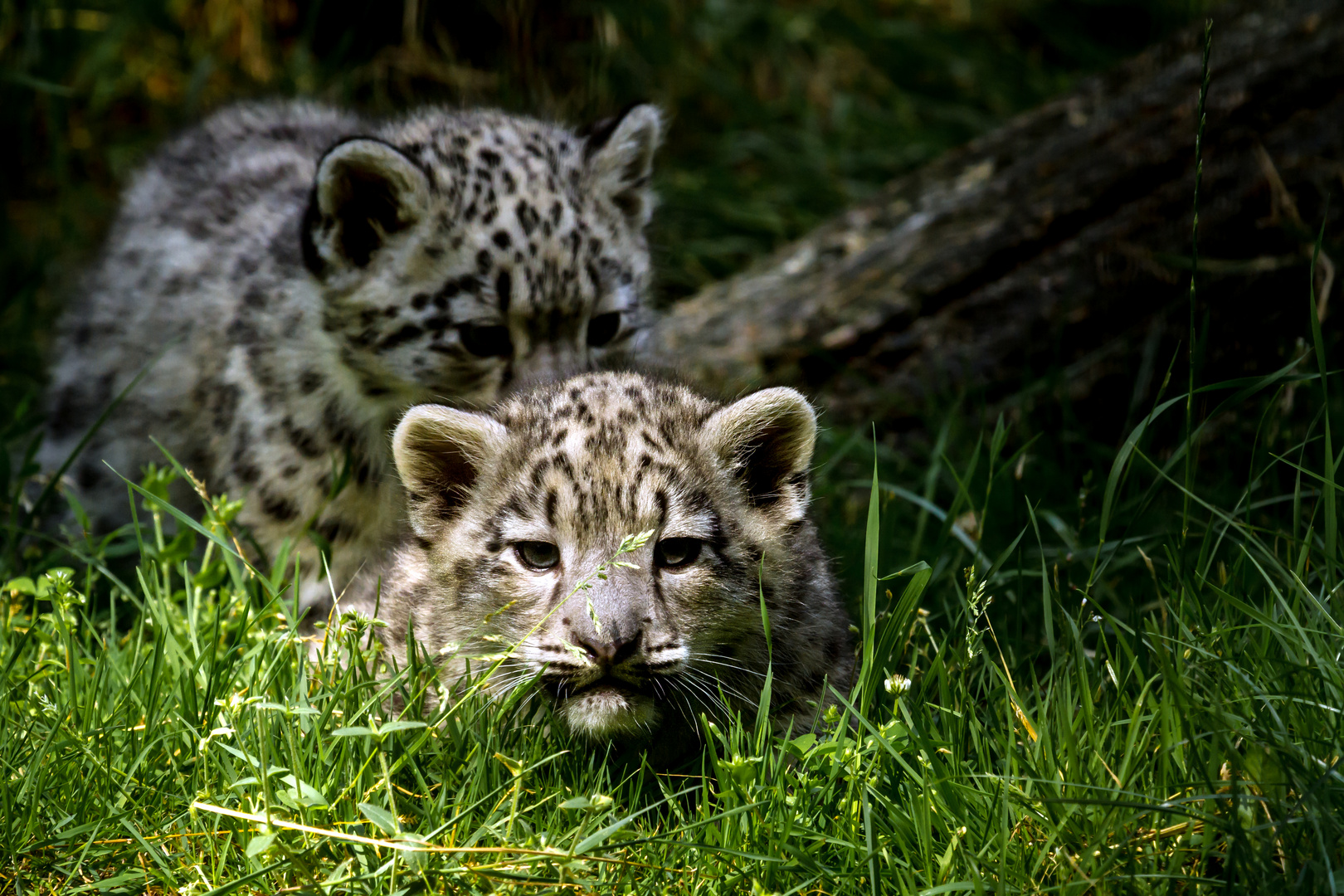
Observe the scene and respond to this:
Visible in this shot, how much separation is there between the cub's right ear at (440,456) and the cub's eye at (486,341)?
1.06 meters

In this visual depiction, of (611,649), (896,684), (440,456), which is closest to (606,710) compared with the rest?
(611,649)

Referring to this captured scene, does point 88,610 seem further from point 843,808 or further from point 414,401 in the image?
point 843,808

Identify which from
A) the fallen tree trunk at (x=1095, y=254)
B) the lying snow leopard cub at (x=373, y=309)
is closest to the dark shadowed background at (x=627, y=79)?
the fallen tree trunk at (x=1095, y=254)

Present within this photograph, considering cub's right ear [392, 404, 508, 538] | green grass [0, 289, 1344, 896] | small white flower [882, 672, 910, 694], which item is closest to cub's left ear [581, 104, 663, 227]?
cub's right ear [392, 404, 508, 538]

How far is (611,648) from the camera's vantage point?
3945 mm

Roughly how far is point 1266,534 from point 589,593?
127 inches

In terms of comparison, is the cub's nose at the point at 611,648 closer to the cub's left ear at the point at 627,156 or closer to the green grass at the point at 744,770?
the green grass at the point at 744,770

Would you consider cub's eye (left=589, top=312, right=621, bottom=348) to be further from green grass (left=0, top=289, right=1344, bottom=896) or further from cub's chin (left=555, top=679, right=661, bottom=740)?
cub's chin (left=555, top=679, right=661, bottom=740)

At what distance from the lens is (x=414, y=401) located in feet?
19.2

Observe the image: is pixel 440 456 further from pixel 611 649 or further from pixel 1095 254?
pixel 1095 254

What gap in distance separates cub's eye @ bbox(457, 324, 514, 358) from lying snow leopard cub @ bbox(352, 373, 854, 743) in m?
0.88

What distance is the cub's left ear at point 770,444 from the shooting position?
4.66 meters

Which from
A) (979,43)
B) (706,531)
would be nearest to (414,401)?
(706,531)

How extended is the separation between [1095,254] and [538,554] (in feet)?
13.3
